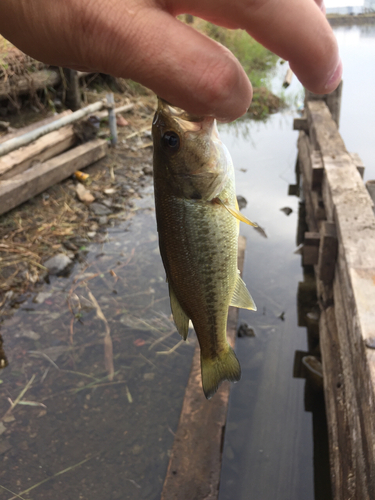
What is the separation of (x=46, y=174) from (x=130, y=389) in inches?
144

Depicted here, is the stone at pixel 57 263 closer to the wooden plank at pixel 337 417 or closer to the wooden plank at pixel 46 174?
the wooden plank at pixel 46 174

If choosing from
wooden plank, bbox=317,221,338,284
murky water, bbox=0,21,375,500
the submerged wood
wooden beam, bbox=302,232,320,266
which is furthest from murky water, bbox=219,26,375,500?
the submerged wood

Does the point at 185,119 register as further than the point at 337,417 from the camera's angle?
No

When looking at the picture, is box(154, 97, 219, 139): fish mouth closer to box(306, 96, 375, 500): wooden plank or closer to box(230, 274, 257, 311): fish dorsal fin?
box(230, 274, 257, 311): fish dorsal fin

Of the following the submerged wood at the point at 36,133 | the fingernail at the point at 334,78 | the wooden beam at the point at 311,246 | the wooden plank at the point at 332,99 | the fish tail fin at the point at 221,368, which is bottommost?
the wooden beam at the point at 311,246

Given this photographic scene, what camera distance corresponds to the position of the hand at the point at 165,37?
2.46 feet

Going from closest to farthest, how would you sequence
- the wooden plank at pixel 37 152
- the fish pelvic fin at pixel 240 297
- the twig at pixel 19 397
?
the fish pelvic fin at pixel 240 297
the twig at pixel 19 397
the wooden plank at pixel 37 152

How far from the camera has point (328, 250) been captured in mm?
3424

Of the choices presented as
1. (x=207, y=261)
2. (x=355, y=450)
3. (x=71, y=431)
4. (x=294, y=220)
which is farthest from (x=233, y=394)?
(x=294, y=220)

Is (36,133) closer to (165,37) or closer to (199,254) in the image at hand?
(199,254)

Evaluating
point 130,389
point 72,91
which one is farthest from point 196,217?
point 72,91

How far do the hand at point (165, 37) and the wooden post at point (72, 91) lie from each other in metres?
7.98

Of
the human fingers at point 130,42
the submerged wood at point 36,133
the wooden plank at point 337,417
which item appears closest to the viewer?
the human fingers at point 130,42

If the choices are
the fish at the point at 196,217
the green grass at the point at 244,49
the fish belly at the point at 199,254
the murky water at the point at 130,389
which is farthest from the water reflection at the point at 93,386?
the green grass at the point at 244,49
